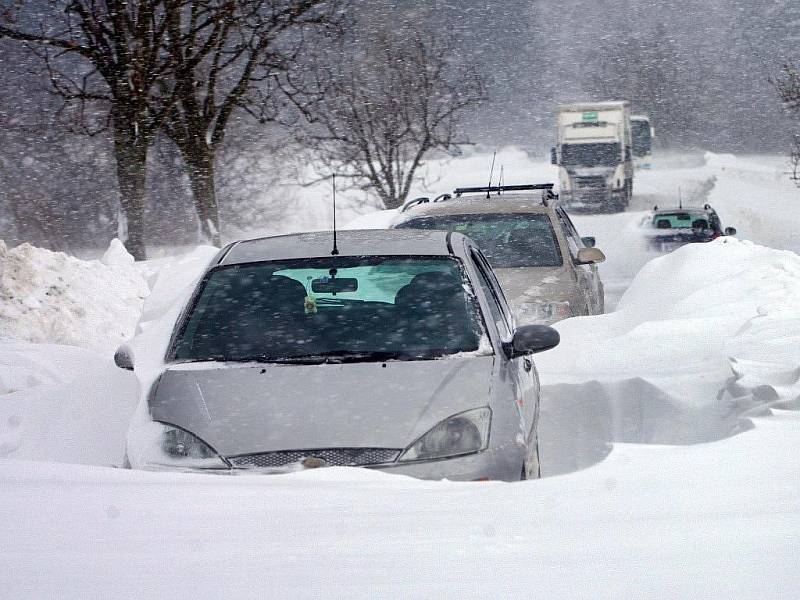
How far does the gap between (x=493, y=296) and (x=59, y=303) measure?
7.28 meters

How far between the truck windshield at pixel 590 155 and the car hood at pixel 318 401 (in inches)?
1247

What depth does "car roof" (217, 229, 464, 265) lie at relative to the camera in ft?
17.6

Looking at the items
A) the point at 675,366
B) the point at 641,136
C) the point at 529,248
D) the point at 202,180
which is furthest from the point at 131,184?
the point at 641,136

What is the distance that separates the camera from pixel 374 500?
285 centimetres

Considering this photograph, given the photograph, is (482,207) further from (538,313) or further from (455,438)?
(455,438)

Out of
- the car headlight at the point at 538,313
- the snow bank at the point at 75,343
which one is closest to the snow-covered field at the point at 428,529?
the snow bank at the point at 75,343

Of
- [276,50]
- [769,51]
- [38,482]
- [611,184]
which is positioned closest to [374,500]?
[38,482]

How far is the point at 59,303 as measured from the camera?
38.3 ft

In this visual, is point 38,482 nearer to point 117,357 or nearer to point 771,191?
point 117,357

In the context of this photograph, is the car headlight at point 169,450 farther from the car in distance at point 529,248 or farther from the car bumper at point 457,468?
the car in distance at point 529,248

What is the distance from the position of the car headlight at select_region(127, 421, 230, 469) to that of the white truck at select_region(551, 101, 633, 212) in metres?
31.7

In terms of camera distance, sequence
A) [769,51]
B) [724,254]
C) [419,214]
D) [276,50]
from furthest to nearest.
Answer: [769,51] < [276,50] < [724,254] < [419,214]

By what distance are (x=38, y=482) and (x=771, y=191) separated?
56.2m

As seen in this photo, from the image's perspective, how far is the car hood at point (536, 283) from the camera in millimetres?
8086
